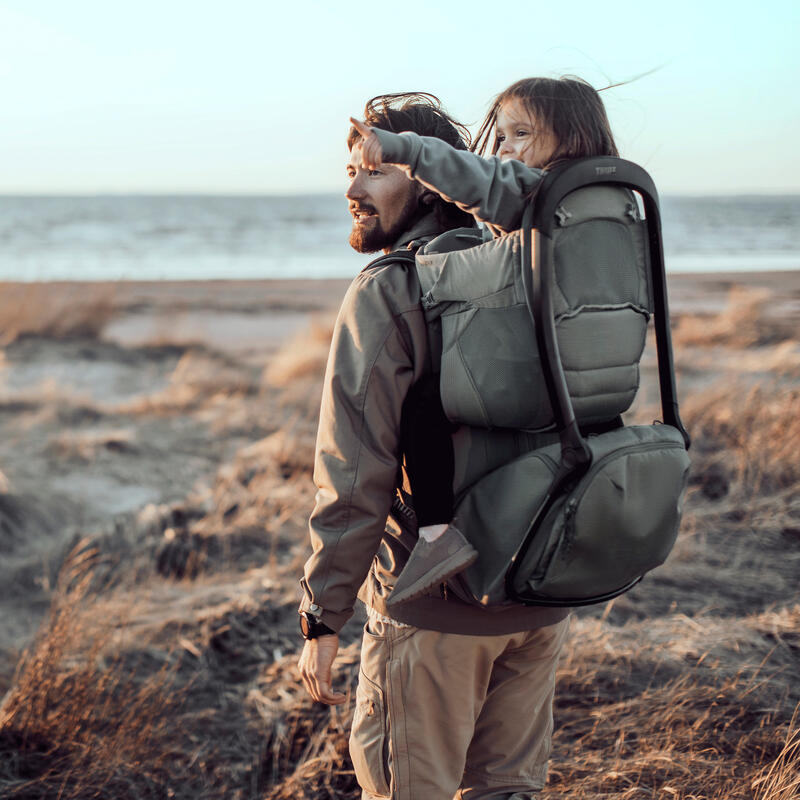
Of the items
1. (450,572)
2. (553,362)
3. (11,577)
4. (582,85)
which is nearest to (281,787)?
(450,572)

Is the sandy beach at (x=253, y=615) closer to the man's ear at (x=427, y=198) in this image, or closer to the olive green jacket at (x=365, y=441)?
the olive green jacket at (x=365, y=441)

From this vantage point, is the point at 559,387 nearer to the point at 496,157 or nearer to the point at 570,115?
the point at 496,157

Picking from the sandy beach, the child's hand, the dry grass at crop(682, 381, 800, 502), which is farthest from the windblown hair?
the dry grass at crop(682, 381, 800, 502)

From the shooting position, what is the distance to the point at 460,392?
144cm

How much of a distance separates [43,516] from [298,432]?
1.88 metres

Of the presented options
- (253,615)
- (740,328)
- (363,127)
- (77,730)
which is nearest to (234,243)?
(740,328)

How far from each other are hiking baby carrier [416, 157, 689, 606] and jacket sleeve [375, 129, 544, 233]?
54 millimetres

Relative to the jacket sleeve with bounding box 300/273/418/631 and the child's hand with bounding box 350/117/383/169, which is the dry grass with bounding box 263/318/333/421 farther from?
the child's hand with bounding box 350/117/383/169

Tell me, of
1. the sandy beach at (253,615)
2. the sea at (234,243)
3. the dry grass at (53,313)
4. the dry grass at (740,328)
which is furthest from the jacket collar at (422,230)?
the sea at (234,243)

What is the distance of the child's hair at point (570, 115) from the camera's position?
1.56 meters

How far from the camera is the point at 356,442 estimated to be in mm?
1532

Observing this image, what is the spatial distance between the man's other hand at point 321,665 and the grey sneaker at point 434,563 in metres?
0.21

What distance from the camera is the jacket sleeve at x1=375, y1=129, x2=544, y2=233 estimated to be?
52.9 inches

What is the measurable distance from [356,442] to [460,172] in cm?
50
